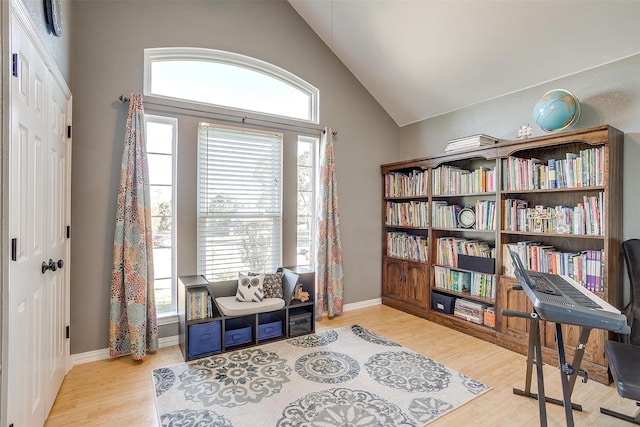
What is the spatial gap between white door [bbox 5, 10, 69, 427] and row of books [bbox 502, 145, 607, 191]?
3498 mm

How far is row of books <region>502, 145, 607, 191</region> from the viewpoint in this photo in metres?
2.44

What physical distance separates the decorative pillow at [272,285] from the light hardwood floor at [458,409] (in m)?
0.95

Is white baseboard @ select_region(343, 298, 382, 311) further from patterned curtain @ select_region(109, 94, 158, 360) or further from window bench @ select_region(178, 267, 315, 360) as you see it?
patterned curtain @ select_region(109, 94, 158, 360)

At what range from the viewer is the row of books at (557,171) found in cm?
244

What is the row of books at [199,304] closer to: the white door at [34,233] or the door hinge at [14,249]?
the white door at [34,233]

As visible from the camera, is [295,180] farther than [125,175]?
Yes

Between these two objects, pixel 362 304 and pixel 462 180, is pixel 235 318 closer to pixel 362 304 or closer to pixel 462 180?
pixel 362 304

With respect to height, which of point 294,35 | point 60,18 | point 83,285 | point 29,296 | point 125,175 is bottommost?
point 83,285

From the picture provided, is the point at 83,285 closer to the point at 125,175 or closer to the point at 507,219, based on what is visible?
the point at 125,175

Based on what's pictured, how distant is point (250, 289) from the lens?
10.0ft

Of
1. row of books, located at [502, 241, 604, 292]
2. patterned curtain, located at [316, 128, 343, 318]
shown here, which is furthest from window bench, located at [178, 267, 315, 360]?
row of books, located at [502, 241, 604, 292]

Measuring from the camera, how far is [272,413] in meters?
1.98

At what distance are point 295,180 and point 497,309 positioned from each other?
249cm

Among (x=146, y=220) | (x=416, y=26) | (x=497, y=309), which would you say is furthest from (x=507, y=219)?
(x=146, y=220)
